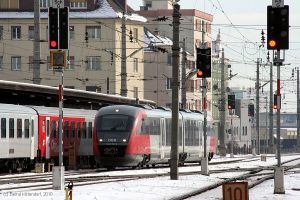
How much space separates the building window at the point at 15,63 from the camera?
353 ft

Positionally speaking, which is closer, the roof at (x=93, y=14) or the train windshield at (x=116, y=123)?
the train windshield at (x=116, y=123)

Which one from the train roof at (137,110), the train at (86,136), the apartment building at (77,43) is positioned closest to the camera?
the train at (86,136)

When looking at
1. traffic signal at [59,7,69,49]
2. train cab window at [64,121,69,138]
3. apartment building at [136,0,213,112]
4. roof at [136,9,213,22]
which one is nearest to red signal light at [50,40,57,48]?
traffic signal at [59,7,69,49]

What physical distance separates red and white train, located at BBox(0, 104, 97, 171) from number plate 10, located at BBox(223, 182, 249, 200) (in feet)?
64.1

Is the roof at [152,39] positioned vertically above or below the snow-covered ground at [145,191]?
above

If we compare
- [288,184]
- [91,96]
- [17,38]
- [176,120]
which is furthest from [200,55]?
[17,38]

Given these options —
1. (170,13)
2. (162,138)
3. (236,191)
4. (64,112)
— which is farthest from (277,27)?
(170,13)

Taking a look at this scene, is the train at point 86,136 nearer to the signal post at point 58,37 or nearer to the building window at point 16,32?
the signal post at point 58,37

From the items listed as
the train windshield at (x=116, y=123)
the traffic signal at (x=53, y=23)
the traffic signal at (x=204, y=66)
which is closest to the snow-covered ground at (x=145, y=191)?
the traffic signal at (x=53, y=23)

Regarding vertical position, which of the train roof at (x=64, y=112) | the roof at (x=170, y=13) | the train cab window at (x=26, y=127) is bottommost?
the train cab window at (x=26, y=127)

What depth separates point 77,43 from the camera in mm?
107125

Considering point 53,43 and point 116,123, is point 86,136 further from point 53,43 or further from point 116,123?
point 53,43

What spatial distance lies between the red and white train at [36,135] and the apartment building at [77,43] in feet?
184

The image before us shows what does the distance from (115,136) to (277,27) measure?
59.2ft
